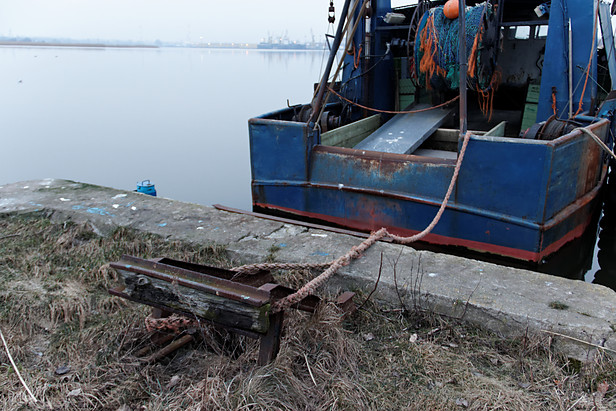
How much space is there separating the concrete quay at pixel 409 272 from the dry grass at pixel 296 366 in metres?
0.10

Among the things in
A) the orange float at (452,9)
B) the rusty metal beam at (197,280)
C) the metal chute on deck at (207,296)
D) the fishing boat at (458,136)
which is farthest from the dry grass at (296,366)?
the orange float at (452,9)

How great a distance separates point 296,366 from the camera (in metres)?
2.47

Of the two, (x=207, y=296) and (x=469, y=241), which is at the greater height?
(x=207, y=296)

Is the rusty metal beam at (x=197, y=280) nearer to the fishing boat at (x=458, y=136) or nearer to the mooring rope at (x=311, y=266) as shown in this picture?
the mooring rope at (x=311, y=266)

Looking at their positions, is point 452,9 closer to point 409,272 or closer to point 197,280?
point 409,272

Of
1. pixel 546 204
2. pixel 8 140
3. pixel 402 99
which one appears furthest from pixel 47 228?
pixel 8 140

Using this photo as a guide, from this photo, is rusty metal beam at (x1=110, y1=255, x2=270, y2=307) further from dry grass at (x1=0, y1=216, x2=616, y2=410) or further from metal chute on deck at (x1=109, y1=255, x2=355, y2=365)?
dry grass at (x1=0, y1=216, x2=616, y2=410)

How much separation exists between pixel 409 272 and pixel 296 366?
1132mm

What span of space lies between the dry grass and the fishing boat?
8.38 feet

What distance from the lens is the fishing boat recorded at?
504cm

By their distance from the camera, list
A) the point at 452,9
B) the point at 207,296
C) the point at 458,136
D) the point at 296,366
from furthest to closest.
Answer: the point at 458,136 → the point at 452,9 → the point at 296,366 → the point at 207,296

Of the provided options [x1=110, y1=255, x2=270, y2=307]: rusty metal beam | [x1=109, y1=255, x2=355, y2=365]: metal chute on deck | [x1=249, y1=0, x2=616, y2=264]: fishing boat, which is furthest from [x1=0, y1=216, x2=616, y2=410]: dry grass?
[x1=249, y1=0, x2=616, y2=264]: fishing boat

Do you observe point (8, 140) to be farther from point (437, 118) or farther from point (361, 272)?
point (361, 272)

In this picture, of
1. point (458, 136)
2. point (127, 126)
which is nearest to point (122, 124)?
point (127, 126)
